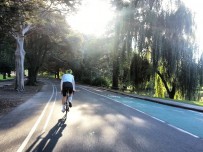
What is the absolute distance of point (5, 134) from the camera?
984 cm

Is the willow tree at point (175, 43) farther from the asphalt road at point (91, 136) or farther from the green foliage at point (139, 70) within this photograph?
the asphalt road at point (91, 136)

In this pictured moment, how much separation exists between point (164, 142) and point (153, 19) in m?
26.0

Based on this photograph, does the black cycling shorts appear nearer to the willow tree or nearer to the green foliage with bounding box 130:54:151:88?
the willow tree

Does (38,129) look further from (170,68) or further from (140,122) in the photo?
(170,68)

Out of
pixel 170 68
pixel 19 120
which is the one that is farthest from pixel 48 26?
pixel 19 120

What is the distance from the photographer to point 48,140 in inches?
351

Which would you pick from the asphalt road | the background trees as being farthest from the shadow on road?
the background trees

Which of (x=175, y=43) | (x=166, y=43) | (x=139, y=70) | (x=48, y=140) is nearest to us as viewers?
(x=48, y=140)

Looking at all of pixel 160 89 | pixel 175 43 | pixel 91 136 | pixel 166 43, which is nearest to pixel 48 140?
pixel 91 136

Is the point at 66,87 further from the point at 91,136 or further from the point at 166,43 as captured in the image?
the point at 166,43

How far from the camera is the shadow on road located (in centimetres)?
791

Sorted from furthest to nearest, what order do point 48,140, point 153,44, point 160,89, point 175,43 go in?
1. point 160,89
2. point 153,44
3. point 175,43
4. point 48,140

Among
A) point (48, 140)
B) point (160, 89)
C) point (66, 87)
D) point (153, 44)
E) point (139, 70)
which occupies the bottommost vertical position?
point (48, 140)

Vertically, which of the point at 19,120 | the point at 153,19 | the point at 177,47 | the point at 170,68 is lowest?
the point at 19,120
